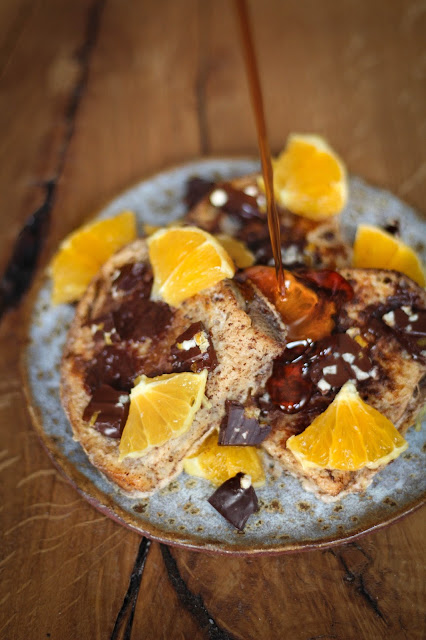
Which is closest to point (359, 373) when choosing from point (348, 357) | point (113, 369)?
point (348, 357)

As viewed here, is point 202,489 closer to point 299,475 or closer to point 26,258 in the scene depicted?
point 299,475

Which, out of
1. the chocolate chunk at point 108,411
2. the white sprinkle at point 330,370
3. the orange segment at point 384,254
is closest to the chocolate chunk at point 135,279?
the chocolate chunk at point 108,411

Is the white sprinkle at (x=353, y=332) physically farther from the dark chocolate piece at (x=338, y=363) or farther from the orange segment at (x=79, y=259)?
the orange segment at (x=79, y=259)

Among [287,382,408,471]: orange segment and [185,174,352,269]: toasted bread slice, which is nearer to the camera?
[287,382,408,471]: orange segment

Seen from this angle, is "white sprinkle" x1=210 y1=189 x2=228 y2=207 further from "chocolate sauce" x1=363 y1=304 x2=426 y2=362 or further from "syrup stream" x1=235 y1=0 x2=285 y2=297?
"chocolate sauce" x1=363 y1=304 x2=426 y2=362

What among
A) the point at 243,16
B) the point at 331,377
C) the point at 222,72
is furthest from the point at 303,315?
the point at 222,72

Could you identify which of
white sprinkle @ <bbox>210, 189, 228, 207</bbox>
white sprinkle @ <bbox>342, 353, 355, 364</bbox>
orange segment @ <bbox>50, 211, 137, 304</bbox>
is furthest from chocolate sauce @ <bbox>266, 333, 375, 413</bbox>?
orange segment @ <bbox>50, 211, 137, 304</bbox>

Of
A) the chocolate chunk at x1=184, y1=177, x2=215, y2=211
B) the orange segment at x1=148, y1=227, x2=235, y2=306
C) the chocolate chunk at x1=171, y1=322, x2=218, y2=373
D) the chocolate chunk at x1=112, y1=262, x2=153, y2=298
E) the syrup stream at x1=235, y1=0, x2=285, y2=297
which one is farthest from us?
the chocolate chunk at x1=184, y1=177, x2=215, y2=211
